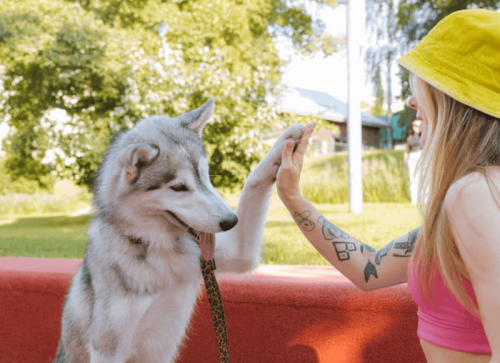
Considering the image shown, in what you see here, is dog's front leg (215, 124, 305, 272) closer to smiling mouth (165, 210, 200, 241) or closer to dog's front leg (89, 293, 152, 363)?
smiling mouth (165, 210, 200, 241)

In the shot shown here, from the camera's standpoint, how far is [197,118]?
197 cm

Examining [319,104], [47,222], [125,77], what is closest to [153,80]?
A: [125,77]

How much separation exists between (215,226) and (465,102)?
0.79 meters

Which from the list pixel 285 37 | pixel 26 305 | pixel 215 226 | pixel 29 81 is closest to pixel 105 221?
pixel 215 226

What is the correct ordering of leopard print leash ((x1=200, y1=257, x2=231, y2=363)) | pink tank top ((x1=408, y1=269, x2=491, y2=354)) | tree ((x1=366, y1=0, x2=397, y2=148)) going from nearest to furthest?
pink tank top ((x1=408, y1=269, x2=491, y2=354))
leopard print leash ((x1=200, y1=257, x2=231, y2=363))
tree ((x1=366, y1=0, x2=397, y2=148))

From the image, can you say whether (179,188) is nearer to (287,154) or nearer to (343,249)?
(287,154)

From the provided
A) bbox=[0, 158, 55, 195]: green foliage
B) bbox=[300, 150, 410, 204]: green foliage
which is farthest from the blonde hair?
bbox=[0, 158, 55, 195]: green foliage

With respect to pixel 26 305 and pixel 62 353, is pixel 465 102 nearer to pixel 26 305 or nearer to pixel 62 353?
pixel 62 353

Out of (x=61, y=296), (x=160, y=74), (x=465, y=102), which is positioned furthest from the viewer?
(x=160, y=74)

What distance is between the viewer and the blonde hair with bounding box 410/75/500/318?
3.91 ft

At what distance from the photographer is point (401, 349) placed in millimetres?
2104

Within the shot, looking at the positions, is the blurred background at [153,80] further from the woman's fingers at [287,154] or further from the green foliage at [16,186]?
the woman's fingers at [287,154]

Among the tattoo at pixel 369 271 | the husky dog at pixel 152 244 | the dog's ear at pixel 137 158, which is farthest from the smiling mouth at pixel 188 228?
the tattoo at pixel 369 271

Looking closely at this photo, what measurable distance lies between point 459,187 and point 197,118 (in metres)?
1.09
